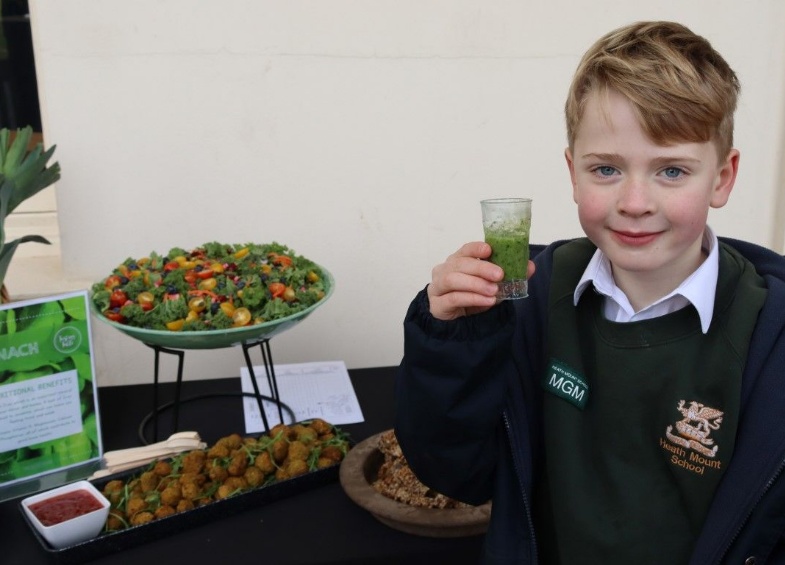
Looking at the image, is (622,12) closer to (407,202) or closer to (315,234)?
(407,202)

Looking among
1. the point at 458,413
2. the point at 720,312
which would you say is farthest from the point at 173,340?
the point at 720,312

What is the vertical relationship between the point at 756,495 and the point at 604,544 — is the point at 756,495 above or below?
above

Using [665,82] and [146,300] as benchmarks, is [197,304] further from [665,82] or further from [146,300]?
[665,82]

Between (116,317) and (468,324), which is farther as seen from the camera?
(116,317)

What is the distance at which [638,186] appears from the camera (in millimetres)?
1104

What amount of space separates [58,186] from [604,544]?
2085 millimetres

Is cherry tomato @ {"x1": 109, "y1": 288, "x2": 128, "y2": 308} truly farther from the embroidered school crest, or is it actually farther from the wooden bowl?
the embroidered school crest

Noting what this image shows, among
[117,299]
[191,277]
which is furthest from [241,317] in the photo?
[117,299]

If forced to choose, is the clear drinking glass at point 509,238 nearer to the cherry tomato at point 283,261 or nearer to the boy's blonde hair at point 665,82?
the boy's blonde hair at point 665,82

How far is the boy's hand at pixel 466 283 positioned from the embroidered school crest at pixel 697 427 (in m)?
0.35

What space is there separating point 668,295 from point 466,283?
347 mm

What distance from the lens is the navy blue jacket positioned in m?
1.10

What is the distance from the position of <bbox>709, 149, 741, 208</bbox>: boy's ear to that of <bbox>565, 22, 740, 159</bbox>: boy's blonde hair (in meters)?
0.02

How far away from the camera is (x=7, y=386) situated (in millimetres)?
1638
